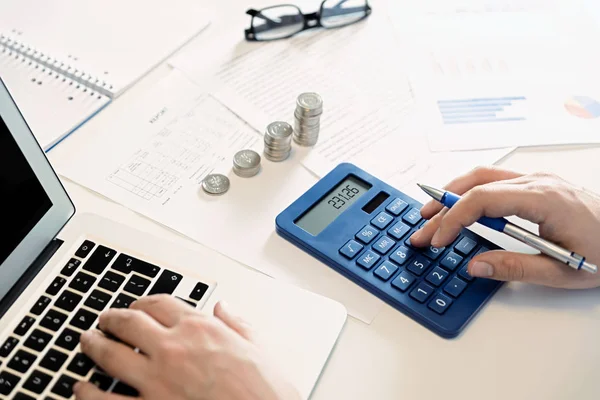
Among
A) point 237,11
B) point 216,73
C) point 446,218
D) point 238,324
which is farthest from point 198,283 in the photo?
point 237,11

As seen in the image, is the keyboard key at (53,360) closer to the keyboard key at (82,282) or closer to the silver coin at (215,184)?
the keyboard key at (82,282)

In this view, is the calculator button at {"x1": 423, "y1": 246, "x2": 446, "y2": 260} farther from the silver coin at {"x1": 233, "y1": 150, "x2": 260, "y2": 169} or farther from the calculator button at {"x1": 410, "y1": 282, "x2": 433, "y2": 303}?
the silver coin at {"x1": 233, "y1": 150, "x2": 260, "y2": 169}

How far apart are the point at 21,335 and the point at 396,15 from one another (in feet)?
2.65

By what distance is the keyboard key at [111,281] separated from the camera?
653mm

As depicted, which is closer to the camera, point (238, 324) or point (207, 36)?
point (238, 324)

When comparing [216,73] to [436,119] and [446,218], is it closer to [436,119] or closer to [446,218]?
[436,119]

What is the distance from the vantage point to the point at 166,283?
2.18 ft

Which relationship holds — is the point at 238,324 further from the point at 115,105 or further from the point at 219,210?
the point at 115,105

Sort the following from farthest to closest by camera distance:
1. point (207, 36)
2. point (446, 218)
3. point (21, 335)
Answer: point (207, 36), point (446, 218), point (21, 335)

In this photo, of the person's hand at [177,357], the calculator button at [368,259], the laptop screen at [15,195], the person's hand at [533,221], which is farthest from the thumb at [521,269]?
the laptop screen at [15,195]

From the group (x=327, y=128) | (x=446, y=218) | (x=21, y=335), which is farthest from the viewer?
(x=327, y=128)

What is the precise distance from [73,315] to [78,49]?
511mm

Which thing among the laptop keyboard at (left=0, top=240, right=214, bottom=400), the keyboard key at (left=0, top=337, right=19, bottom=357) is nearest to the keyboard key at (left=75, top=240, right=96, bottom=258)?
the laptop keyboard at (left=0, top=240, right=214, bottom=400)

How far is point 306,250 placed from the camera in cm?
76
